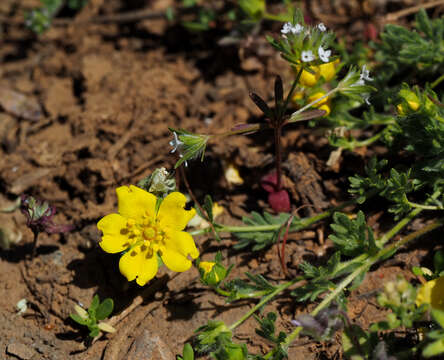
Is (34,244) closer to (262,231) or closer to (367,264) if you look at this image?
(262,231)

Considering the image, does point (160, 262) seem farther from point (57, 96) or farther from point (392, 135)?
A: point (57, 96)

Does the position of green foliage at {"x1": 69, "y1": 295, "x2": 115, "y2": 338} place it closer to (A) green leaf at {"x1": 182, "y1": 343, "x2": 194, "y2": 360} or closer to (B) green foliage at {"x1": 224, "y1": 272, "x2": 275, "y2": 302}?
(A) green leaf at {"x1": 182, "y1": 343, "x2": 194, "y2": 360}

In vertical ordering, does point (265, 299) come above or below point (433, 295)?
below

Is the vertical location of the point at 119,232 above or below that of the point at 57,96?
below

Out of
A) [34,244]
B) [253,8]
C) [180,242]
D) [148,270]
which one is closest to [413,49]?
[253,8]

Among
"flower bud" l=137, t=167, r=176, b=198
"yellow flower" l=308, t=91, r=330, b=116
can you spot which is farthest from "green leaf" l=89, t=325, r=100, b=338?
"yellow flower" l=308, t=91, r=330, b=116

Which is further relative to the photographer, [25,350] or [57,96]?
[57,96]

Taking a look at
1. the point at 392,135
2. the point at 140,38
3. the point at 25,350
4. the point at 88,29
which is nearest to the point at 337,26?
the point at 392,135
